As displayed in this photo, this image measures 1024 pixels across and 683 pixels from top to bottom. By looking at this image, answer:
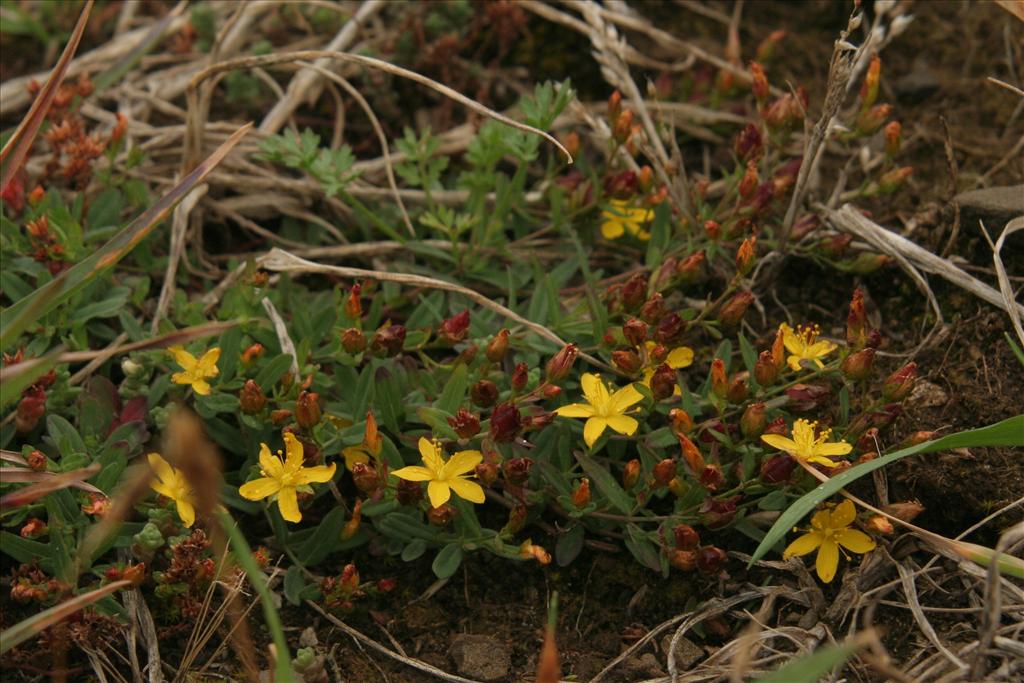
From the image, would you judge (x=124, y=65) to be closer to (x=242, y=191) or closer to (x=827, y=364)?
(x=242, y=191)

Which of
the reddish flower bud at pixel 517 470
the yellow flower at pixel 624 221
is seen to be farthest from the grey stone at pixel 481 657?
the yellow flower at pixel 624 221

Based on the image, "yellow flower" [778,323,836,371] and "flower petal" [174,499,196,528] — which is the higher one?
"flower petal" [174,499,196,528]

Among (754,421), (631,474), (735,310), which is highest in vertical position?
(735,310)

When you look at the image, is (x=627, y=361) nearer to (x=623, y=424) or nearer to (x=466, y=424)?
(x=623, y=424)

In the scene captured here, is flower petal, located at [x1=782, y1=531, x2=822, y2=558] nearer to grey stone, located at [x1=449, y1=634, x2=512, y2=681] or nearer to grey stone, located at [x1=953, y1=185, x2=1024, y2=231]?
grey stone, located at [x1=449, y1=634, x2=512, y2=681]

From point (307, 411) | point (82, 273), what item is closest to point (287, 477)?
point (307, 411)

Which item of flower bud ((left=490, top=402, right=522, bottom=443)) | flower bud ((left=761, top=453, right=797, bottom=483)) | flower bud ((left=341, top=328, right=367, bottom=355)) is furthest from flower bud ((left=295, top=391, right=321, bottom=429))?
flower bud ((left=761, top=453, right=797, bottom=483))
